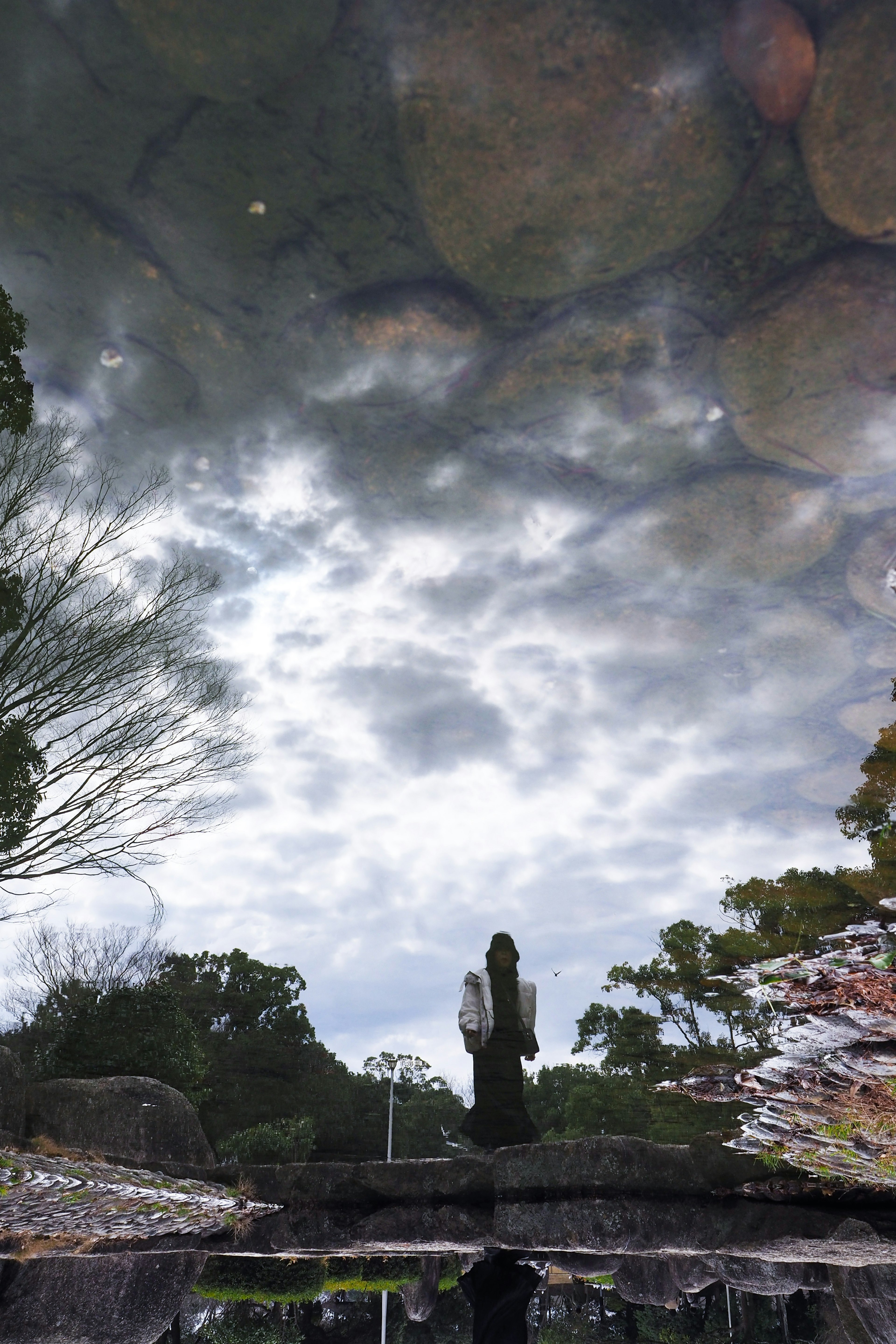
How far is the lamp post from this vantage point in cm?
1569

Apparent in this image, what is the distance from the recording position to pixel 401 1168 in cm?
393

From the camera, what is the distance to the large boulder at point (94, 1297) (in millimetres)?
4125

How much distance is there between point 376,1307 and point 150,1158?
19263mm

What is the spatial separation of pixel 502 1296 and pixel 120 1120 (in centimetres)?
273

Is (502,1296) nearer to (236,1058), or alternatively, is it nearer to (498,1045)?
(498,1045)

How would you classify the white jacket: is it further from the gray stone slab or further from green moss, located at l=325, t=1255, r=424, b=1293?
green moss, located at l=325, t=1255, r=424, b=1293

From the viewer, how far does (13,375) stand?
4.86 metres

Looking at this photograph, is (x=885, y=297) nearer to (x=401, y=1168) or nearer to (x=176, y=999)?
(x=401, y=1168)

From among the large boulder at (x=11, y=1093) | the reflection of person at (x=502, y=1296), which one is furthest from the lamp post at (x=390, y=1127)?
the large boulder at (x=11, y=1093)

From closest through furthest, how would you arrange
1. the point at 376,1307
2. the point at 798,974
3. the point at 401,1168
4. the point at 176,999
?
the point at 798,974 < the point at 401,1168 < the point at 176,999 < the point at 376,1307

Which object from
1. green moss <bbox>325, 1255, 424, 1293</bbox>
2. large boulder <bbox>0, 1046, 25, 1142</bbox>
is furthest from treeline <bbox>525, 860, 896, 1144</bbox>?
large boulder <bbox>0, 1046, 25, 1142</bbox>

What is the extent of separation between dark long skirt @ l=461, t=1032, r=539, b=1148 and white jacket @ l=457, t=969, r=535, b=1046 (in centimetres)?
15

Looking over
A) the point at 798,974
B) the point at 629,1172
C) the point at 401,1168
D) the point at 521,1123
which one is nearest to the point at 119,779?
the point at 401,1168

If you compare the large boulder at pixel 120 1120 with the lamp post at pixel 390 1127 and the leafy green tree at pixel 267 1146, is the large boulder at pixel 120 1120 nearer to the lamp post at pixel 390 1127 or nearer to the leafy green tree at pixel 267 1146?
the leafy green tree at pixel 267 1146
